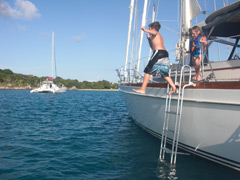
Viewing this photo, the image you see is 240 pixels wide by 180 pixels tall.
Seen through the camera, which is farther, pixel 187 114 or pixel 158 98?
pixel 158 98

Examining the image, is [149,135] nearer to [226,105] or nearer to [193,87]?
[193,87]

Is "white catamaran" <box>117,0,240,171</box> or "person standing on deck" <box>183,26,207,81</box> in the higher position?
"person standing on deck" <box>183,26,207,81</box>

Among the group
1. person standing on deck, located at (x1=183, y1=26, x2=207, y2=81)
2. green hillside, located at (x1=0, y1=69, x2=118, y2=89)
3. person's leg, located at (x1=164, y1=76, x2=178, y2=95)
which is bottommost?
green hillside, located at (x1=0, y1=69, x2=118, y2=89)

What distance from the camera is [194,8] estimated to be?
7.00 meters

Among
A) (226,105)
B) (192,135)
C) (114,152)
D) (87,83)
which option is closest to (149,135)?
(114,152)

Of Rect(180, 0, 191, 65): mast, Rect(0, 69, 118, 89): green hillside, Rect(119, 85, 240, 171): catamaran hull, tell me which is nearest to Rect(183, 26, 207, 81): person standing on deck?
Rect(119, 85, 240, 171): catamaran hull

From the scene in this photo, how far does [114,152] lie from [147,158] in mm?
917

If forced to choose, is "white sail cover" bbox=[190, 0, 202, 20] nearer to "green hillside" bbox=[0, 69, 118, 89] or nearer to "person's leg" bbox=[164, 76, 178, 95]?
"person's leg" bbox=[164, 76, 178, 95]

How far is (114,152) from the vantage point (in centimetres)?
545

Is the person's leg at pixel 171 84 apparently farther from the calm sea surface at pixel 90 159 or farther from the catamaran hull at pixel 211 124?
the calm sea surface at pixel 90 159

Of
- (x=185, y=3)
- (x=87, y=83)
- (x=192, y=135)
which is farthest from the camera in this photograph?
(x=87, y=83)

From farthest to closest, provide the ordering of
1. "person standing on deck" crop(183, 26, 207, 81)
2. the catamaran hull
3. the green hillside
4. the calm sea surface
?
the green hillside
"person standing on deck" crop(183, 26, 207, 81)
the calm sea surface
the catamaran hull

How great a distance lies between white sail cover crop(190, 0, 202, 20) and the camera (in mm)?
6914

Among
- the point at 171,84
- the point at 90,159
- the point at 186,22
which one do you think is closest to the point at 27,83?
the point at 186,22
